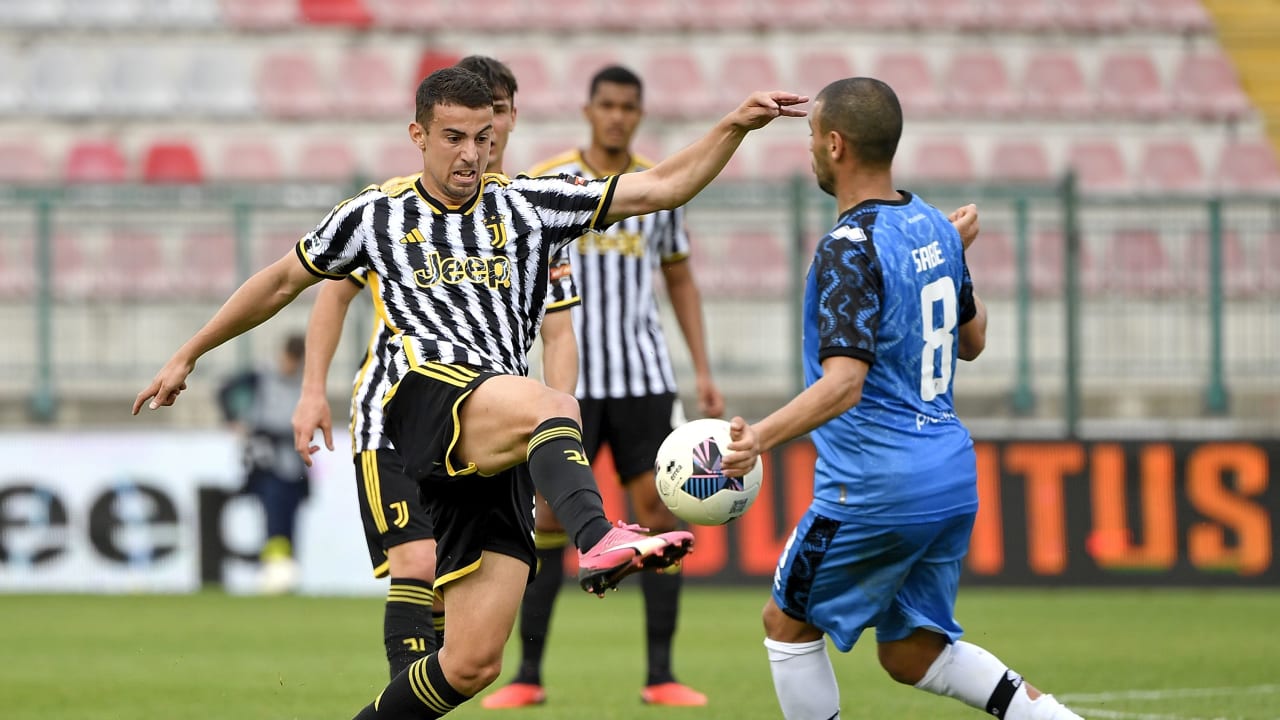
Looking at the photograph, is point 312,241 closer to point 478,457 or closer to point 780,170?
point 478,457

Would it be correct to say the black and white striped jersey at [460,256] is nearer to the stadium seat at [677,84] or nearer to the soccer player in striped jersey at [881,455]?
the soccer player in striped jersey at [881,455]

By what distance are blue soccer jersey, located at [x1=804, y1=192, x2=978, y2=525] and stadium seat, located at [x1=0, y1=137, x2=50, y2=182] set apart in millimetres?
14158

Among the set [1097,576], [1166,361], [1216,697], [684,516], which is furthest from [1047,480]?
[684,516]

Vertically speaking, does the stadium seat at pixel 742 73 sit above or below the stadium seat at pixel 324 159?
above

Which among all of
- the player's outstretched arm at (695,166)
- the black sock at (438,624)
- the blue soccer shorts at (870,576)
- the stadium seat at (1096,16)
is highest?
the stadium seat at (1096,16)

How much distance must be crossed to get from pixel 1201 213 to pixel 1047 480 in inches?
99.3

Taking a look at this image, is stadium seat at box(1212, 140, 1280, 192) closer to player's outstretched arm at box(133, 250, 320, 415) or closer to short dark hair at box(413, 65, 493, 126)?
short dark hair at box(413, 65, 493, 126)

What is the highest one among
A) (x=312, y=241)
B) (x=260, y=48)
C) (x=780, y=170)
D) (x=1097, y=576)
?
(x=260, y=48)

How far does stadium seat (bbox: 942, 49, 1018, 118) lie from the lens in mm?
17750

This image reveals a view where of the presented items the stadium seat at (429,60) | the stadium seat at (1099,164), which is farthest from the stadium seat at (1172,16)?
the stadium seat at (429,60)

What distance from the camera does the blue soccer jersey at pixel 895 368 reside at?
4.51 metres

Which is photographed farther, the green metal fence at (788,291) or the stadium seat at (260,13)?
the stadium seat at (260,13)

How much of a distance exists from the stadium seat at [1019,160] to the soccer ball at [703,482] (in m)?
12.7

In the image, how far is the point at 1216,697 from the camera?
7211mm
